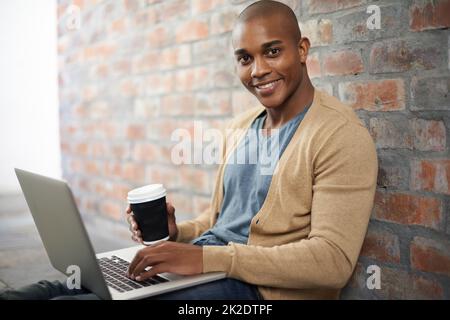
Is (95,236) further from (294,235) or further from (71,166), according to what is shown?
(294,235)

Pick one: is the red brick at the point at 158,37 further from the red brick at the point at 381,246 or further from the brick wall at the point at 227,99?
the red brick at the point at 381,246

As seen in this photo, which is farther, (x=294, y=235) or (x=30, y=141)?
(x=30, y=141)

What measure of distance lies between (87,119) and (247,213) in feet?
5.63

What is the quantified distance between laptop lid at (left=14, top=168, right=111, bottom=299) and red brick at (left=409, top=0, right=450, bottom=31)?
89 centimetres

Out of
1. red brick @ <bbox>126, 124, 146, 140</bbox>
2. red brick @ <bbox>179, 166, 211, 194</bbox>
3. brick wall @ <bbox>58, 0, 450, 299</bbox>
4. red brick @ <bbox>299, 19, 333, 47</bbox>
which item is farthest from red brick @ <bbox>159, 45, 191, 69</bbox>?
red brick @ <bbox>299, 19, 333, 47</bbox>

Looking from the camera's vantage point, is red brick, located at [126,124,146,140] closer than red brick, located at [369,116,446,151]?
No

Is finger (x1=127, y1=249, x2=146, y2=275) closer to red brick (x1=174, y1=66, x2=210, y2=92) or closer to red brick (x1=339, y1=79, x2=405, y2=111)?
red brick (x1=339, y1=79, x2=405, y2=111)

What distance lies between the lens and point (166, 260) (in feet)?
3.56

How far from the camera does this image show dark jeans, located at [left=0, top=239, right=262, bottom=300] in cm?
108

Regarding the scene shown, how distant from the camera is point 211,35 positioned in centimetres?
195

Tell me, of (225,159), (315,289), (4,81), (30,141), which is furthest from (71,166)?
(315,289)

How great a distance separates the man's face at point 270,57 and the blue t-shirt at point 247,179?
0.08 metres

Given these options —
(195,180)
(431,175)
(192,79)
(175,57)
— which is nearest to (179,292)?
(431,175)
